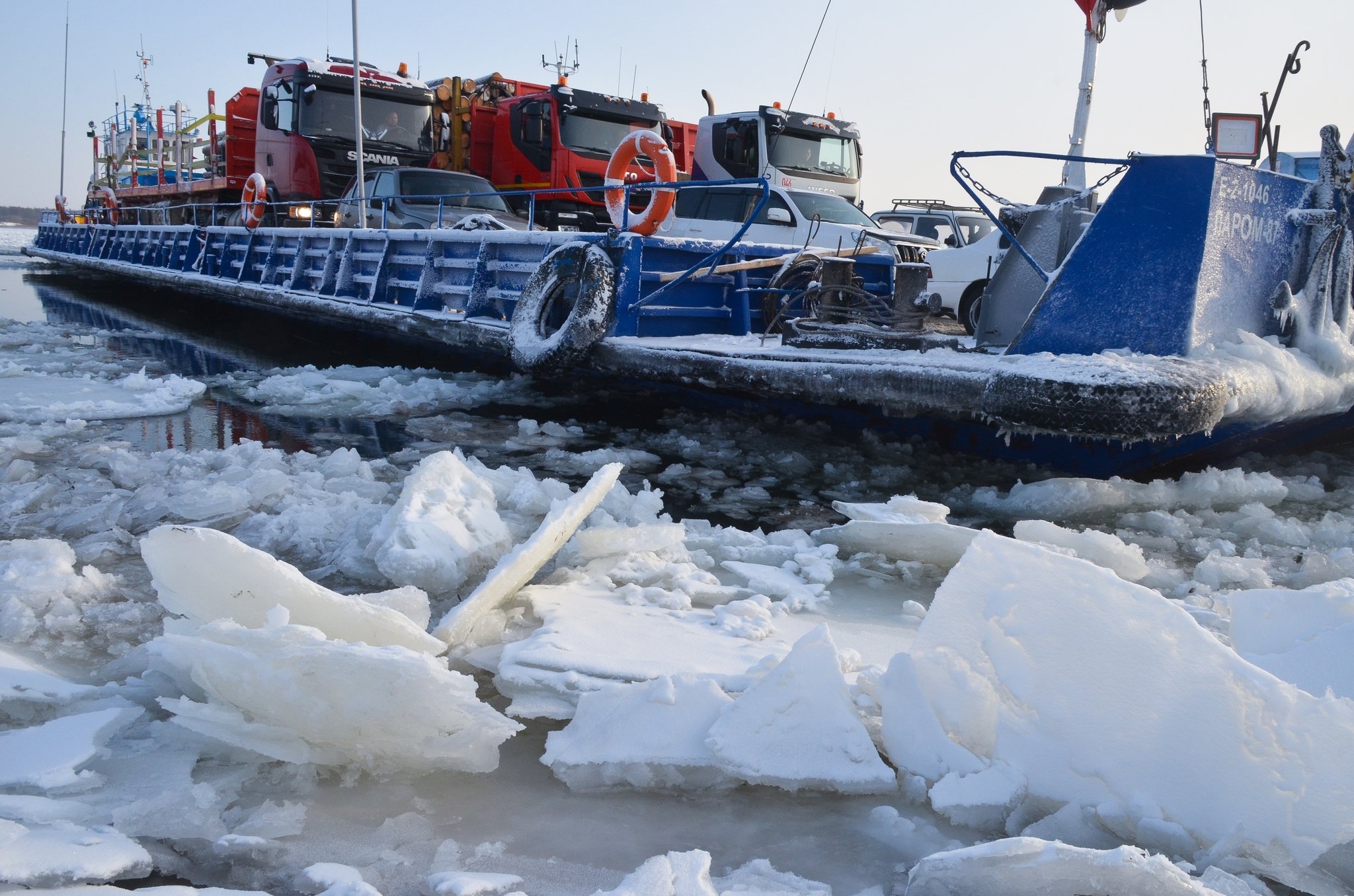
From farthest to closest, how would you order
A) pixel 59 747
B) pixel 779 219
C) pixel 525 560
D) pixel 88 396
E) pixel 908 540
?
pixel 779 219
pixel 88 396
pixel 908 540
pixel 525 560
pixel 59 747

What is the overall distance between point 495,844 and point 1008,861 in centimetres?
91

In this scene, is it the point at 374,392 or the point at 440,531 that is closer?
the point at 440,531

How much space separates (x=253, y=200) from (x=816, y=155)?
25.6 ft

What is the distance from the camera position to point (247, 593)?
7.66 ft

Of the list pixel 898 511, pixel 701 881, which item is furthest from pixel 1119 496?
pixel 701 881

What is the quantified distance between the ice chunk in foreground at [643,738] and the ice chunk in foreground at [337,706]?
0.49 ft

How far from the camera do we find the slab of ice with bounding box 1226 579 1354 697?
6.73ft

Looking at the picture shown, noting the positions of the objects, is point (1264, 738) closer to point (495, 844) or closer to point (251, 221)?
point (495, 844)

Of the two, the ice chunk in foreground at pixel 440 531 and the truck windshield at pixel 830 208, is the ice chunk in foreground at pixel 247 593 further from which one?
the truck windshield at pixel 830 208

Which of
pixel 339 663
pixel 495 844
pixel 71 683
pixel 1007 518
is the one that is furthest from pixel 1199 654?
pixel 1007 518

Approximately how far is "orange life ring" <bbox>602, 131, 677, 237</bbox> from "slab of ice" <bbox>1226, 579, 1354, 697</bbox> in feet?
14.3

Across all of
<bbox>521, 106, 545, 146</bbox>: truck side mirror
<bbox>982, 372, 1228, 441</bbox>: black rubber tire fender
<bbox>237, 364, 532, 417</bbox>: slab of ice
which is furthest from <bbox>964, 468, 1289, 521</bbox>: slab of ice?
<bbox>521, 106, 545, 146</bbox>: truck side mirror

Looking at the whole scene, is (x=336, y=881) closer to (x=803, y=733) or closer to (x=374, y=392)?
(x=803, y=733)

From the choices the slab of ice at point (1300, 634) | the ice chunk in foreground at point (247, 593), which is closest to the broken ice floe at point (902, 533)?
the slab of ice at point (1300, 634)
